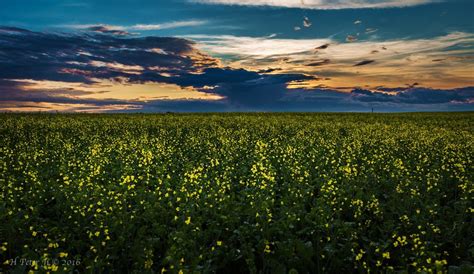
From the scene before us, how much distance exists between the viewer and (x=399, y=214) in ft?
28.5

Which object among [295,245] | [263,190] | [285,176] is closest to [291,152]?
[285,176]

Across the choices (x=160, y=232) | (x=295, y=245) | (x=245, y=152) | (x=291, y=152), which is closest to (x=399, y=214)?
(x=295, y=245)

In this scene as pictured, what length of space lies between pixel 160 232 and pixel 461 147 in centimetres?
1642

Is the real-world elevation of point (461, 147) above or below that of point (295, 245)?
above

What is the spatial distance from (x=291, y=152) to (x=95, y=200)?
8874 mm

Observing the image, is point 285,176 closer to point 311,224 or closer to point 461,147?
point 311,224

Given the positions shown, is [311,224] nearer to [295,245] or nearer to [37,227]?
[295,245]

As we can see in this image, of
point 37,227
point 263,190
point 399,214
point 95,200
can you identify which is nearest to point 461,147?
point 399,214

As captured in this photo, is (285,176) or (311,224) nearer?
(311,224)

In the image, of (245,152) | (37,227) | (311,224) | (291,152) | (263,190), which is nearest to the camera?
(37,227)

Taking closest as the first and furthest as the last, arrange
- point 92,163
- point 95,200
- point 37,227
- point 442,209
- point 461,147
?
point 37,227 → point 95,200 → point 442,209 → point 92,163 → point 461,147

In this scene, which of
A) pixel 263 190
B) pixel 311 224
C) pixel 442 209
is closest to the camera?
pixel 311 224

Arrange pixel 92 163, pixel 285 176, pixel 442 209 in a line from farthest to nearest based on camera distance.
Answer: pixel 92 163 < pixel 285 176 < pixel 442 209

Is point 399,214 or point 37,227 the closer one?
point 37,227
